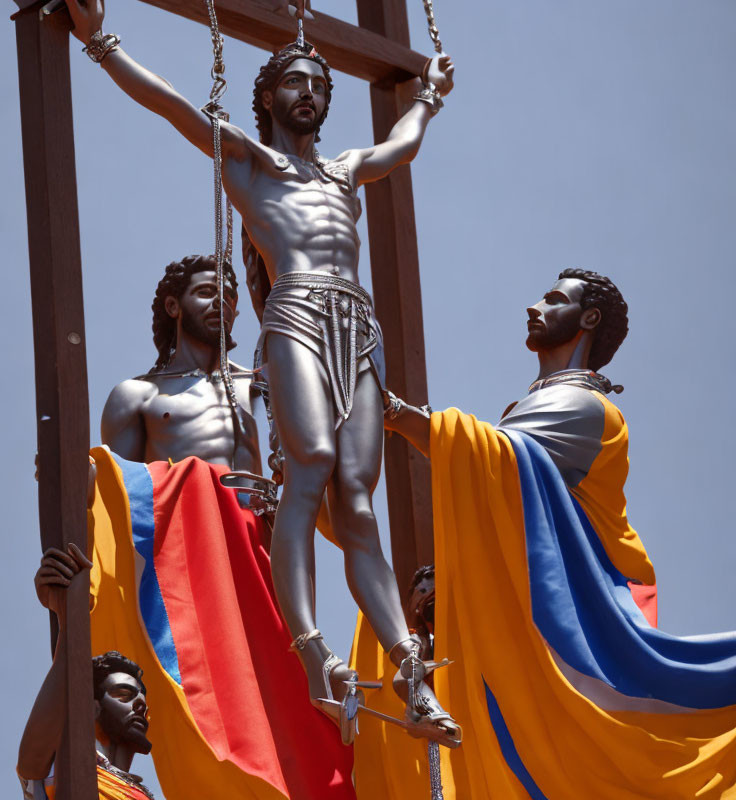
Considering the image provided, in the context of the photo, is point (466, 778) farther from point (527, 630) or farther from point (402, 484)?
point (402, 484)

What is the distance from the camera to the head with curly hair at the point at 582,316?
20.6ft

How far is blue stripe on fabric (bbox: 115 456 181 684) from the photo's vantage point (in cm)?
530

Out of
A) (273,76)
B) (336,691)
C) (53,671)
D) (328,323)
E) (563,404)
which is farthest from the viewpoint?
(563,404)

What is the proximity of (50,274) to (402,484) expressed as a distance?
5.64ft

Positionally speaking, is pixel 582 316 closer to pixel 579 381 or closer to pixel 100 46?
pixel 579 381

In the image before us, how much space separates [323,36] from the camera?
5.96 m

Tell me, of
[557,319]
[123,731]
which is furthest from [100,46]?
[557,319]

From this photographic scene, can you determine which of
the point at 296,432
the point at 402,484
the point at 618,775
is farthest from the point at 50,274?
the point at 618,775

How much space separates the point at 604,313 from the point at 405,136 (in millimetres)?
1011

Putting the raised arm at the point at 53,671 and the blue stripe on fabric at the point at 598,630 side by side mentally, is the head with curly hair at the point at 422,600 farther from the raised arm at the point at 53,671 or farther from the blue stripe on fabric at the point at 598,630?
the raised arm at the point at 53,671

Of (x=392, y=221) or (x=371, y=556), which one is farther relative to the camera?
(x=392, y=221)

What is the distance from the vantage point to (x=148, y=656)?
5273 millimetres

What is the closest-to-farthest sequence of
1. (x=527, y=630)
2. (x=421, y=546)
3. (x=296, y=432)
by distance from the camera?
1. (x=296, y=432)
2. (x=527, y=630)
3. (x=421, y=546)

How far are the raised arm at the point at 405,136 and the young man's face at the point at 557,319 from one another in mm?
777
